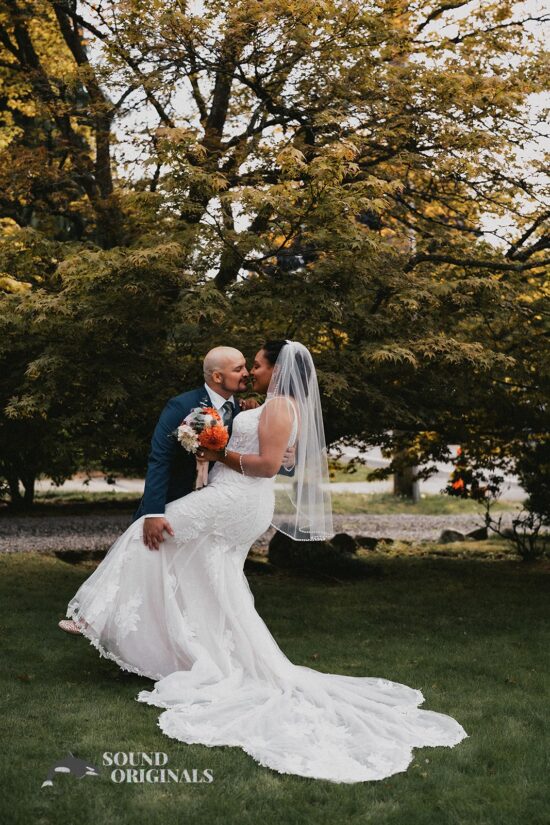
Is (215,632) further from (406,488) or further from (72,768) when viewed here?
(406,488)

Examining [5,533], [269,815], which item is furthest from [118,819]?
[5,533]

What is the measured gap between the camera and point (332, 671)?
6.15m

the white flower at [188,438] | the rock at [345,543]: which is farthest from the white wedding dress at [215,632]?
the rock at [345,543]

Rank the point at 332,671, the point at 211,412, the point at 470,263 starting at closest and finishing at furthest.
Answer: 1. the point at 211,412
2. the point at 332,671
3. the point at 470,263

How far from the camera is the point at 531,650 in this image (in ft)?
23.2

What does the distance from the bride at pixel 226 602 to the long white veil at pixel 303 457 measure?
1 centimetres

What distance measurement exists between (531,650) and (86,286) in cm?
466

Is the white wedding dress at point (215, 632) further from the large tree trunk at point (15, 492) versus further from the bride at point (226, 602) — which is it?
the large tree trunk at point (15, 492)

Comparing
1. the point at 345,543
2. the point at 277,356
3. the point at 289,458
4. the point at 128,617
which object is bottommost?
the point at 345,543

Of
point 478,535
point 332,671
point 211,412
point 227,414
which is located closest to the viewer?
Answer: point 211,412

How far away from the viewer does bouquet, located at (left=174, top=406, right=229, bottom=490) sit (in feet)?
16.3

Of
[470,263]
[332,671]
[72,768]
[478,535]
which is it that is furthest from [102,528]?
[72,768]

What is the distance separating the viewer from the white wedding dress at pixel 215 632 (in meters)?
4.71

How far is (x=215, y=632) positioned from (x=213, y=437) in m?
1.22
